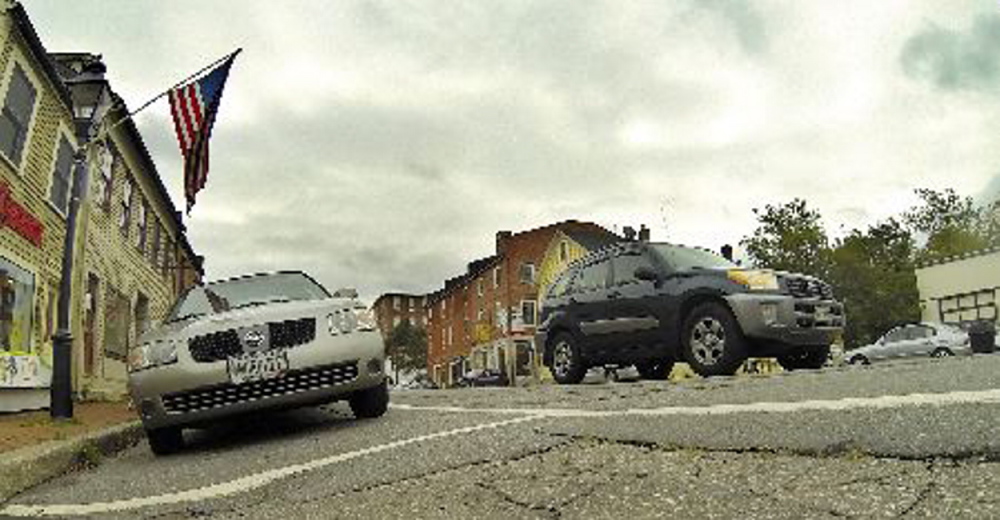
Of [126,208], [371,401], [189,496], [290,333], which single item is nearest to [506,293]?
[126,208]

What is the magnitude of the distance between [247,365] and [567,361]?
5.95 m

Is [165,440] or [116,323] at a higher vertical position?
[116,323]

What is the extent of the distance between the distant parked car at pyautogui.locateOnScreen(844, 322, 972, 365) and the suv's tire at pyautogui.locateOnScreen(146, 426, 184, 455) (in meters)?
19.5

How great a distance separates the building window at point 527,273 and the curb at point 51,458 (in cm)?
4976

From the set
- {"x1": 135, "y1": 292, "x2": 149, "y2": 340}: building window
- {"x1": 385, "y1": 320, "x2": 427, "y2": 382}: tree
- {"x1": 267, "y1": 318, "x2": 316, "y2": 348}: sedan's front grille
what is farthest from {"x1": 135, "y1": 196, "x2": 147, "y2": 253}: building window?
{"x1": 385, "y1": 320, "x2": 427, "y2": 382}: tree

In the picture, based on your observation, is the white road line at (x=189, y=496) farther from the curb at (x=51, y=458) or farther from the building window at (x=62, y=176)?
the building window at (x=62, y=176)

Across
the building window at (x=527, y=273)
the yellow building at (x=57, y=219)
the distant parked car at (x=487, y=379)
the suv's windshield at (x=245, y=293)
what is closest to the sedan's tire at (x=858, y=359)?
the distant parked car at (x=487, y=379)

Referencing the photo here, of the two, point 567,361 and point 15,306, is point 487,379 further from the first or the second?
point 567,361

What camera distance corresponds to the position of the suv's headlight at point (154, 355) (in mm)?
6293

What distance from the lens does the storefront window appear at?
40.6 ft

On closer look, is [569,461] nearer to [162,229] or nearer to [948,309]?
[162,229]

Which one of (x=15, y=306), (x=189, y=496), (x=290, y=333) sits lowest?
(x=189, y=496)

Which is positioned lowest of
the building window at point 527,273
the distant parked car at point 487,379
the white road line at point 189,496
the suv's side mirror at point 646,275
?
the distant parked car at point 487,379

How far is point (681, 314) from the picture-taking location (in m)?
9.55
